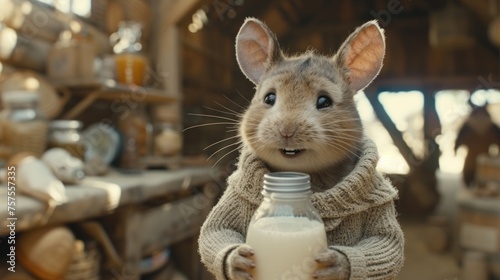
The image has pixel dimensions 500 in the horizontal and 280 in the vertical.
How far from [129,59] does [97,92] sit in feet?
0.81

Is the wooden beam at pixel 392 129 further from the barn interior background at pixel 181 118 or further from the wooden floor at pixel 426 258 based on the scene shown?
the wooden floor at pixel 426 258

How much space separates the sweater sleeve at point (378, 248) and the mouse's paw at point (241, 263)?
0.35 ft

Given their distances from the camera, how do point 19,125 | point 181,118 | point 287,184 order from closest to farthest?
1. point 287,184
2. point 19,125
3. point 181,118

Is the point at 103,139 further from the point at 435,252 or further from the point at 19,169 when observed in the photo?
the point at 435,252

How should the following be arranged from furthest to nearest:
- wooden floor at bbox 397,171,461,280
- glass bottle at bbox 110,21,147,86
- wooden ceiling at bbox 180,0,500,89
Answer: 1. wooden ceiling at bbox 180,0,500,89
2. wooden floor at bbox 397,171,461,280
3. glass bottle at bbox 110,21,147,86

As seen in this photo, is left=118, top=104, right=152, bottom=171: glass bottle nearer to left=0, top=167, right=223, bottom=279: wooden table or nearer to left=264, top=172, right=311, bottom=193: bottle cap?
left=0, top=167, right=223, bottom=279: wooden table

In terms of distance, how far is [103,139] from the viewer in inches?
79.4

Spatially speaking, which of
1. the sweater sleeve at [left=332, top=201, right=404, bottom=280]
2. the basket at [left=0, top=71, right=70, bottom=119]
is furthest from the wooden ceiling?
the sweater sleeve at [left=332, top=201, right=404, bottom=280]

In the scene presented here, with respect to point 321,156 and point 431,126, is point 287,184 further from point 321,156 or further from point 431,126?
point 431,126

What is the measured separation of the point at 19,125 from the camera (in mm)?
1496

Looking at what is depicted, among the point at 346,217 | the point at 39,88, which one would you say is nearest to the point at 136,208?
the point at 39,88

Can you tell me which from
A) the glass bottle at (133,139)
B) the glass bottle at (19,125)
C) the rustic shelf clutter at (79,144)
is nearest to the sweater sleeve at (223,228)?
the rustic shelf clutter at (79,144)

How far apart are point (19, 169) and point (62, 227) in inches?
7.7

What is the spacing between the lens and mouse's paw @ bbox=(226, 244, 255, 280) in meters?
0.54
